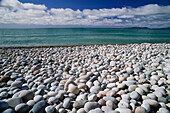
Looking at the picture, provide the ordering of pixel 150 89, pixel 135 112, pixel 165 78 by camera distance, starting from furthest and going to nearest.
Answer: pixel 165 78 < pixel 150 89 < pixel 135 112

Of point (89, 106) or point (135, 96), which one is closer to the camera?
point (89, 106)

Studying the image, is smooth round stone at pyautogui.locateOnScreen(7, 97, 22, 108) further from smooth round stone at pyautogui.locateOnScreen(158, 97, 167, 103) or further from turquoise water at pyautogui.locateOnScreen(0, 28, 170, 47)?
turquoise water at pyautogui.locateOnScreen(0, 28, 170, 47)

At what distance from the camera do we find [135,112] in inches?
52.7

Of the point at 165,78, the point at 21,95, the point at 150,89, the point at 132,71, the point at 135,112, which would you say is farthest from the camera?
the point at 132,71

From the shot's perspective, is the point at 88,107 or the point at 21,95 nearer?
the point at 88,107

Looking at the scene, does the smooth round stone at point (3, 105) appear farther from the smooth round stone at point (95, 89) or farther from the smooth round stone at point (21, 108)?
the smooth round stone at point (95, 89)

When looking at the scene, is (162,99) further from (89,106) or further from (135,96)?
(89,106)

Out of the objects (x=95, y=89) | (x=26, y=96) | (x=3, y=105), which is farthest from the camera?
(x=95, y=89)

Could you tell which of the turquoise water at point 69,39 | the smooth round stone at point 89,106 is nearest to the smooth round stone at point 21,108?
the smooth round stone at point 89,106

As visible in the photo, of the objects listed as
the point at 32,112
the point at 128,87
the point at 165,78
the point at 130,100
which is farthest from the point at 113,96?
the point at 165,78

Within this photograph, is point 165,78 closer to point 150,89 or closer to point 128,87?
point 150,89

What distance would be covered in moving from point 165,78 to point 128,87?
96cm

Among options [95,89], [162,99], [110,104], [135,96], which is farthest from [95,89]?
[162,99]

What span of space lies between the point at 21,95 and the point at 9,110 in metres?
0.33
